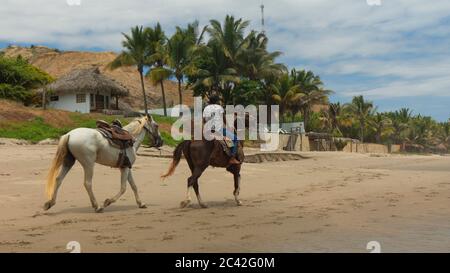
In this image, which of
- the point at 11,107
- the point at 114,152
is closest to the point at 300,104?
the point at 11,107

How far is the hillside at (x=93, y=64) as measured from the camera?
233 feet

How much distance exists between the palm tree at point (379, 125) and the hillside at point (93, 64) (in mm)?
28061

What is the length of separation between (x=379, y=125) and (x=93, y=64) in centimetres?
5060

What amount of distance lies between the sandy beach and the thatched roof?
2833 cm

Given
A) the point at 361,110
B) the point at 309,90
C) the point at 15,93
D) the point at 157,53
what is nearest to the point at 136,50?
the point at 157,53

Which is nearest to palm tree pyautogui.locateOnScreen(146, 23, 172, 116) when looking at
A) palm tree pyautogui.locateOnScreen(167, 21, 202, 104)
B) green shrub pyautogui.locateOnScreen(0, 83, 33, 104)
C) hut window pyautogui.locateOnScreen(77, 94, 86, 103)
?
palm tree pyautogui.locateOnScreen(167, 21, 202, 104)

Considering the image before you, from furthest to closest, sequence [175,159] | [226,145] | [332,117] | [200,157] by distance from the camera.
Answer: [332,117] → [175,159] → [226,145] → [200,157]

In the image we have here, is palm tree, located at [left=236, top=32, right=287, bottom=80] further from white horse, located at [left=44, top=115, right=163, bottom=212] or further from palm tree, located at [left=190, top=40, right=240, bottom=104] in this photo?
white horse, located at [left=44, top=115, right=163, bottom=212]

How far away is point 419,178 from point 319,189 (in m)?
4.91

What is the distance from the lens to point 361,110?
71562mm

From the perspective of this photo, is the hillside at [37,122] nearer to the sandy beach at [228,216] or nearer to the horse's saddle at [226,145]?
the sandy beach at [228,216]

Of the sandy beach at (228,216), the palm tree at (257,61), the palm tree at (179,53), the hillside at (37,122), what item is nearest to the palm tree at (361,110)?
the palm tree at (257,61)

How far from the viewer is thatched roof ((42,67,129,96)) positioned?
43156 millimetres

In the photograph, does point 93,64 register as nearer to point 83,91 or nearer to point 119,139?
point 83,91
